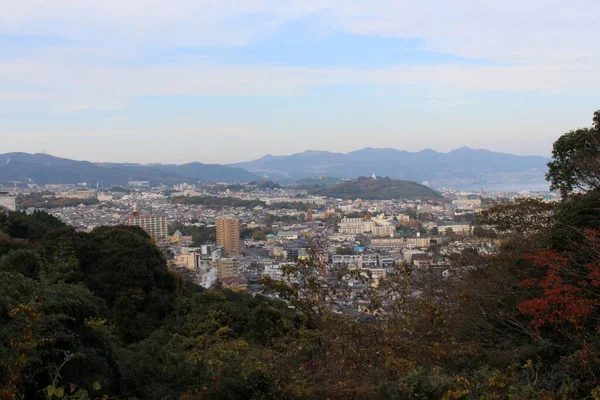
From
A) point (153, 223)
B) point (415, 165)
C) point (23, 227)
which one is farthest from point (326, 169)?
point (23, 227)

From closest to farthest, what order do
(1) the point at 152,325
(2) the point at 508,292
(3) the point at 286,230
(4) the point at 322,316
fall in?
(4) the point at 322,316 < (2) the point at 508,292 < (1) the point at 152,325 < (3) the point at 286,230

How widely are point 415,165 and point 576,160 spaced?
125 metres

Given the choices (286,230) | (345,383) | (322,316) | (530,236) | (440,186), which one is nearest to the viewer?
(345,383)

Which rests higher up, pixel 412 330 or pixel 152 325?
pixel 412 330

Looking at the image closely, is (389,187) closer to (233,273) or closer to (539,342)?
(233,273)

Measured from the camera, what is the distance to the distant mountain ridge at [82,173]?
87.0 m

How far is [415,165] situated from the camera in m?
129

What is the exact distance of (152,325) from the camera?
8438 mm

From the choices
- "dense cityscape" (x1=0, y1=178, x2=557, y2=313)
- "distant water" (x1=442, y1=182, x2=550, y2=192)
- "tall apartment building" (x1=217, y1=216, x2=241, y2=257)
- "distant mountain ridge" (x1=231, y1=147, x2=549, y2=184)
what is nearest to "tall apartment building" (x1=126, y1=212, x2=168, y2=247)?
"dense cityscape" (x1=0, y1=178, x2=557, y2=313)

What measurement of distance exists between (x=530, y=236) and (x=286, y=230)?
37284mm

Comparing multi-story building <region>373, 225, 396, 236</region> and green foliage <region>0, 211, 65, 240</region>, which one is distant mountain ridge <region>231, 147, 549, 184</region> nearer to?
multi-story building <region>373, 225, 396, 236</region>

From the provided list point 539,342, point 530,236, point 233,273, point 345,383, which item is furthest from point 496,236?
point 233,273

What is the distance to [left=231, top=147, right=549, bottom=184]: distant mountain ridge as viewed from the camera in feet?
346

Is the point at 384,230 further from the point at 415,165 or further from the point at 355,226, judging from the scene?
the point at 415,165
